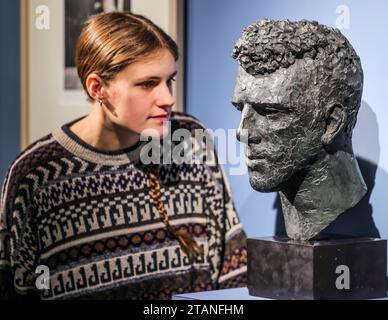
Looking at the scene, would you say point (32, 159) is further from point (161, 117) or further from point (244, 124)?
point (244, 124)

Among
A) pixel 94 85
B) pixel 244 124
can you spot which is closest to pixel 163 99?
pixel 94 85

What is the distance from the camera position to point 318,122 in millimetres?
2697

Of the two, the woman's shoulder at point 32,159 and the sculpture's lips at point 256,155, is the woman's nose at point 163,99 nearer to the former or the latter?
the woman's shoulder at point 32,159

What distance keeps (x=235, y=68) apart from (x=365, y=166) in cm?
70

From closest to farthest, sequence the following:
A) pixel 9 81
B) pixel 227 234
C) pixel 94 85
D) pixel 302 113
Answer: pixel 302 113, pixel 94 85, pixel 227 234, pixel 9 81

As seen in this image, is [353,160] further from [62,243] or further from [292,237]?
[62,243]

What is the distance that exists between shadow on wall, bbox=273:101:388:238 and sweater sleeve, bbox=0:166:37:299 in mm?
1044

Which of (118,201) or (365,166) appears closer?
(365,166)

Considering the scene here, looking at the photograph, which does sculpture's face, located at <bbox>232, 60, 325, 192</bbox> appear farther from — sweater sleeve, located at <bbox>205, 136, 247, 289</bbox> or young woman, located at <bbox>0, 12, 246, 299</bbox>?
sweater sleeve, located at <bbox>205, 136, 247, 289</bbox>

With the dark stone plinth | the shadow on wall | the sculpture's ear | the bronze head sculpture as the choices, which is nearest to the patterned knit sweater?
the shadow on wall

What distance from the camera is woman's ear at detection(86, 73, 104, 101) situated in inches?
127

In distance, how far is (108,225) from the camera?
3.39m

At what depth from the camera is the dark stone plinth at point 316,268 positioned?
8.90ft

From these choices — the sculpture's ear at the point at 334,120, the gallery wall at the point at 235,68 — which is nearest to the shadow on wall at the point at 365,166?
the gallery wall at the point at 235,68
